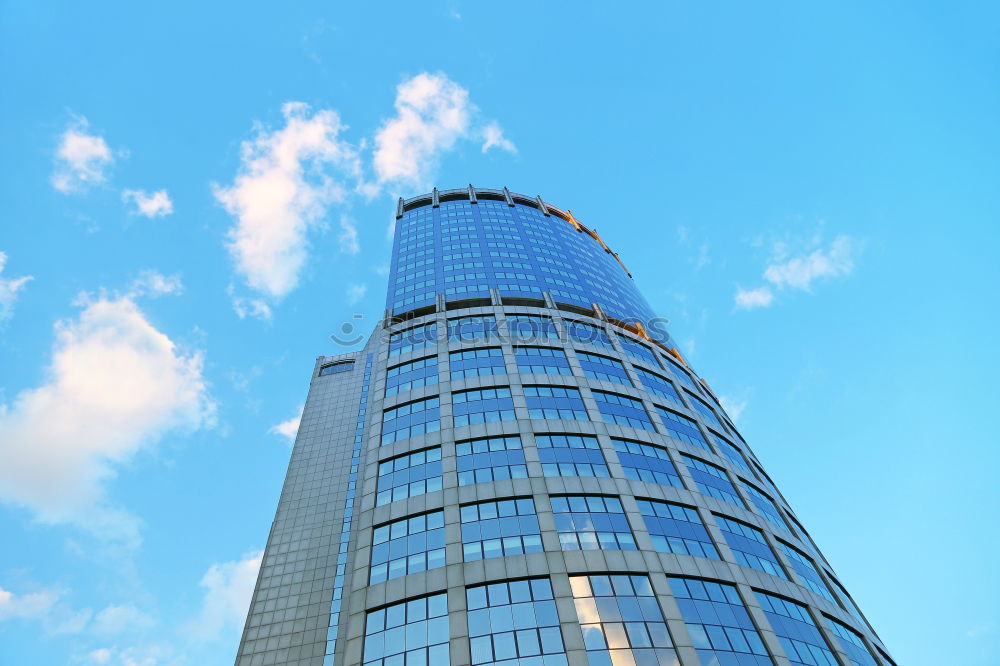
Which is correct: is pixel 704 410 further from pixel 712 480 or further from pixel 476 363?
pixel 476 363

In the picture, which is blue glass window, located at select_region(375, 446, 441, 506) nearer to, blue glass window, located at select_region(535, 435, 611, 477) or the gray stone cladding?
the gray stone cladding

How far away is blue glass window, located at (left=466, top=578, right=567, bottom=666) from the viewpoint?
101 feet

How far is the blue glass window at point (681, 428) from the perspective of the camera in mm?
51594

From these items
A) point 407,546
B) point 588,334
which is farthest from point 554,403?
point 407,546

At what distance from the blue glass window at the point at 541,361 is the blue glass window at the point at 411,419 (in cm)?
888

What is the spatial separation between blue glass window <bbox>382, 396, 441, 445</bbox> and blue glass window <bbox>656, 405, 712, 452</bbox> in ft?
66.3

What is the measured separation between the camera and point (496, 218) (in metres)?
88.8

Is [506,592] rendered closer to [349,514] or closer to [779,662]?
[779,662]

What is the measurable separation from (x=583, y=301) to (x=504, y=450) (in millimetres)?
30211

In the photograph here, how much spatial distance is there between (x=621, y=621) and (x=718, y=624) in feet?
19.9

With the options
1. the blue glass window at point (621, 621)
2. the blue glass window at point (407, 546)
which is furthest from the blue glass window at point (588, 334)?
the blue glass window at point (621, 621)

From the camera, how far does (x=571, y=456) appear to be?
44344 millimetres

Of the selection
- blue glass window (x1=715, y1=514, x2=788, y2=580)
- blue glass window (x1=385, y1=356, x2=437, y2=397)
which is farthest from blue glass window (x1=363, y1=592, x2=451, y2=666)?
blue glass window (x1=385, y1=356, x2=437, y2=397)

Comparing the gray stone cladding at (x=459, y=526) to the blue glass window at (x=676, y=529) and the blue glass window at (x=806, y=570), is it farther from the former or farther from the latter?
the blue glass window at (x=806, y=570)
